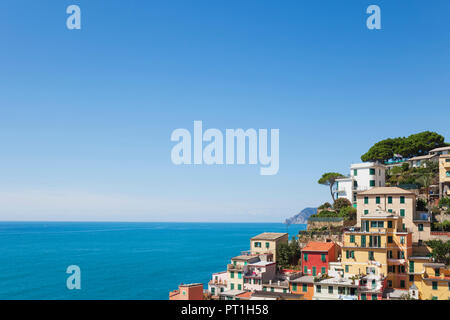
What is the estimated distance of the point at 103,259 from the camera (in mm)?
116188

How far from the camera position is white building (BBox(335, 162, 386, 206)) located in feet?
176

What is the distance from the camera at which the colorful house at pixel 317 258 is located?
41.2 meters

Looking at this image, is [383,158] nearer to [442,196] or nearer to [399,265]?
[442,196]

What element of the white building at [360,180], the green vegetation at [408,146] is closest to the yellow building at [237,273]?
the white building at [360,180]

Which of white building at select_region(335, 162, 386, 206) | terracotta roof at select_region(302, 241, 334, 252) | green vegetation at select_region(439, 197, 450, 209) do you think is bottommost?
terracotta roof at select_region(302, 241, 334, 252)

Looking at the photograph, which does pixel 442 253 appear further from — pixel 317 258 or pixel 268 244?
pixel 268 244

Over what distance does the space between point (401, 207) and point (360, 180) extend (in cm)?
1276

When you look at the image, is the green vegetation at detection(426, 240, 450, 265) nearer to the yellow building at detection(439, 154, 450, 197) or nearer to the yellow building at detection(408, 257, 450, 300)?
the yellow building at detection(408, 257, 450, 300)

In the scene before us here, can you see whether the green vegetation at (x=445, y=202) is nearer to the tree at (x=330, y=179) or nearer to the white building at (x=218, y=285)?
the tree at (x=330, y=179)

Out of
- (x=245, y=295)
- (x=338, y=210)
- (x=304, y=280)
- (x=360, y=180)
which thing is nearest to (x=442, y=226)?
(x=338, y=210)

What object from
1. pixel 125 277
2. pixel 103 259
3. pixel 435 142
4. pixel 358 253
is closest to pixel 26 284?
pixel 125 277

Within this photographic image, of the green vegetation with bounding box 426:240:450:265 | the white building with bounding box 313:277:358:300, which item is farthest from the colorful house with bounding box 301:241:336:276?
the green vegetation with bounding box 426:240:450:265

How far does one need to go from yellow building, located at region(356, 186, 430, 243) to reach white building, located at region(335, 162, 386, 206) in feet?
28.1

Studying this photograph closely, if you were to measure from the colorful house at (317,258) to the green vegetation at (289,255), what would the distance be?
11.8 ft
